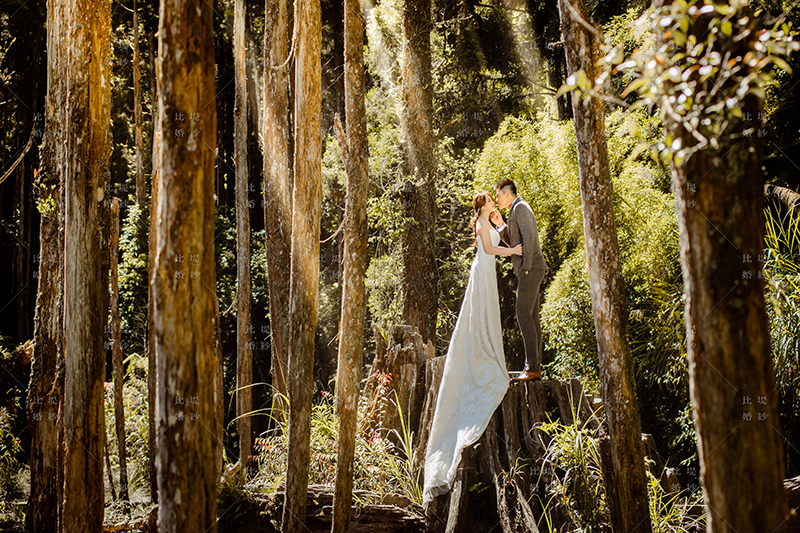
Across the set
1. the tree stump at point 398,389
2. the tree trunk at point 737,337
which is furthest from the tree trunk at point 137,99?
the tree trunk at point 737,337

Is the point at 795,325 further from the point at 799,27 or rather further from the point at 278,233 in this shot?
the point at 278,233

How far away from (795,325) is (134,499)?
844 cm

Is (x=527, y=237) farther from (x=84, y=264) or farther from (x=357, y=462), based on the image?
(x=84, y=264)

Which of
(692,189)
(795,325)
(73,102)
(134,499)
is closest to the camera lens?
(692,189)

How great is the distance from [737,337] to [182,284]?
2655 millimetres

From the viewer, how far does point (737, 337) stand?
2.41m

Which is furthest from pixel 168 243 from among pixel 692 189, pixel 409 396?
pixel 409 396

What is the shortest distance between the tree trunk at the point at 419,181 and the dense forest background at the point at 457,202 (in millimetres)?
186

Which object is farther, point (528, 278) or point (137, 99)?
point (137, 99)

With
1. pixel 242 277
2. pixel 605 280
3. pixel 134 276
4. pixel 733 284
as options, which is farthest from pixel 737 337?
pixel 134 276

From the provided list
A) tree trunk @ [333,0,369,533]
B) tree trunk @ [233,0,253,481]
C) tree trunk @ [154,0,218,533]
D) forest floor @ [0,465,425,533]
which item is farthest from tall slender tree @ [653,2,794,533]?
tree trunk @ [233,0,253,481]

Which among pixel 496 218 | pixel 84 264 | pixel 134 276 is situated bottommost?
pixel 84 264

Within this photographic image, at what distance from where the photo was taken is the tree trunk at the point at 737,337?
240 centimetres

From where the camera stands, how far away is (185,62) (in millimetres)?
3223
